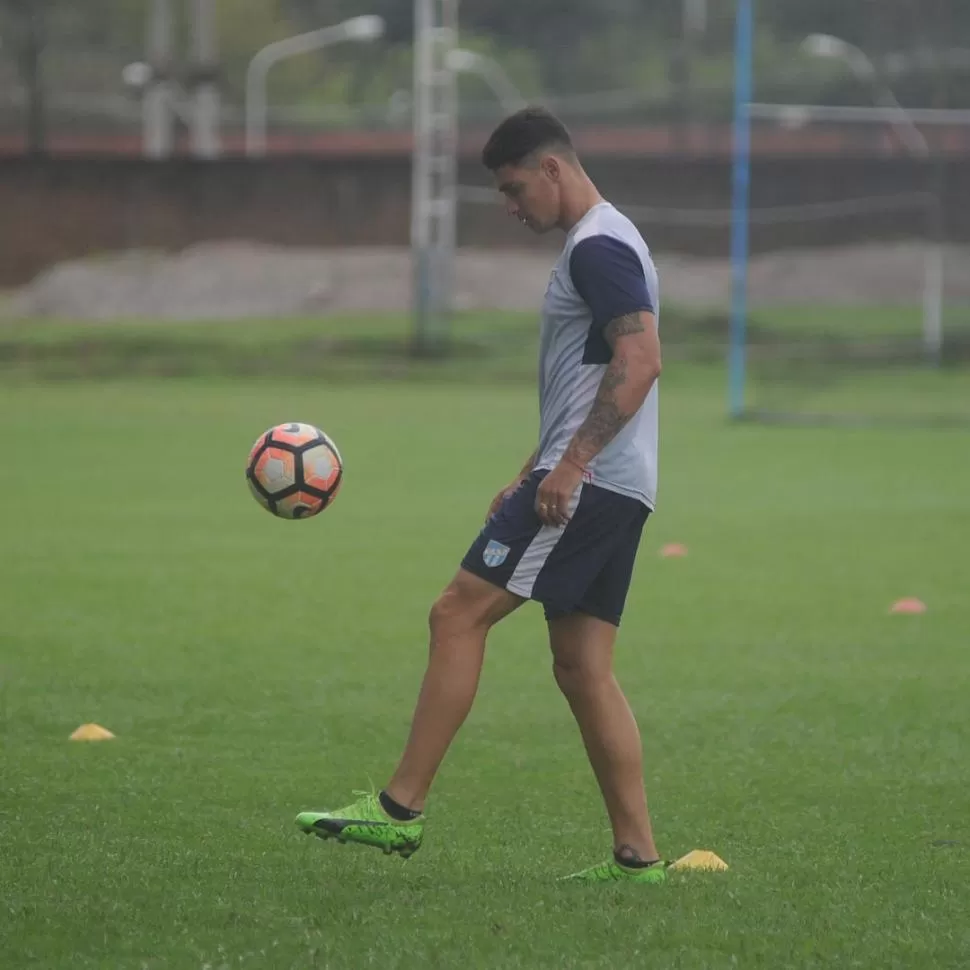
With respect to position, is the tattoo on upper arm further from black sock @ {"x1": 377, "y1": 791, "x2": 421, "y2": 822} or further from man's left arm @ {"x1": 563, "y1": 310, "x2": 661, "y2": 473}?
black sock @ {"x1": 377, "y1": 791, "x2": 421, "y2": 822}

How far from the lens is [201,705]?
764cm

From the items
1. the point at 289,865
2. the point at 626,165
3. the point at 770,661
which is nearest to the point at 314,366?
the point at 626,165

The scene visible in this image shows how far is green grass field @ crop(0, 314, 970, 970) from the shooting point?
475 cm

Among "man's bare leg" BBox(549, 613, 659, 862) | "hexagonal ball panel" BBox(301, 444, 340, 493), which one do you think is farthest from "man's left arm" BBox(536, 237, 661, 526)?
"hexagonal ball panel" BBox(301, 444, 340, 493)

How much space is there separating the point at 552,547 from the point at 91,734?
2.53 meters

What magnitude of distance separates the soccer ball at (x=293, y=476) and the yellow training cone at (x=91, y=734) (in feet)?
3.96

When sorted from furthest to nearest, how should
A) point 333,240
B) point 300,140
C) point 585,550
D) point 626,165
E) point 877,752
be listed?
point 300,140
point 333,240
point 626,165
point 877,752
point 585,550

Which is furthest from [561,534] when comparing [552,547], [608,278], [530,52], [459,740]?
[530,52]

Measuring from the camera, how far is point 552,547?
17.1ft

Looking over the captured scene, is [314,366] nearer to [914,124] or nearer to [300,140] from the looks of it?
[914,124]

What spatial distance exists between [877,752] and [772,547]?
5438 mm

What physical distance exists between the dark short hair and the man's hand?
834 millimetres

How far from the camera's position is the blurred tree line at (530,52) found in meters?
31.7

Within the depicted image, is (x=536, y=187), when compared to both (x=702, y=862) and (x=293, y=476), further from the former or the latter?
(x=702, y=862)
